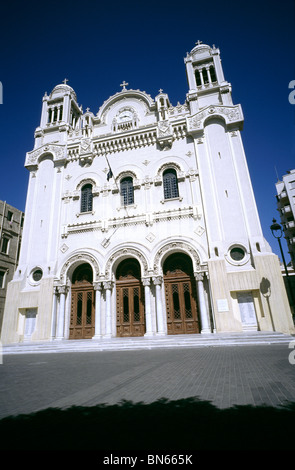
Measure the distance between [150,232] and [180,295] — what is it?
15.7 feet

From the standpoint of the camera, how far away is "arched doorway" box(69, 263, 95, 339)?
17.9 metres

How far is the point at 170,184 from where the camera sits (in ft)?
64.6

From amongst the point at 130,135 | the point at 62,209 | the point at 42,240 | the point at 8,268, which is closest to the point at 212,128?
the point at 130,135

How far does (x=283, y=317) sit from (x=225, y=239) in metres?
5.53

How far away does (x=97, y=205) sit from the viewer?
20406 mm

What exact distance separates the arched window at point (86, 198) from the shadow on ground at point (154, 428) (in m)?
18.1

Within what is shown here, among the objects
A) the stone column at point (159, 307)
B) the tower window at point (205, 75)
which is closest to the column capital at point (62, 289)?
the stone column at point (159, 307)

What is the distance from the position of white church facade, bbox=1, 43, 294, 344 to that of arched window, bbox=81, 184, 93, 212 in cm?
9

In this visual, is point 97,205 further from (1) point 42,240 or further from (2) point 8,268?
(2) point 8,268

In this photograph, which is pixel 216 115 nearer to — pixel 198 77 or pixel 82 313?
pixel 198 77

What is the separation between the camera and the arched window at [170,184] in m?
19.4

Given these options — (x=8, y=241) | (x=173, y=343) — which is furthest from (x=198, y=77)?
(x=8, y=241)

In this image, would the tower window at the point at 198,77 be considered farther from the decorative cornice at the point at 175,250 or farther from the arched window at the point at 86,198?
the decorative cornice at the point at 175,250

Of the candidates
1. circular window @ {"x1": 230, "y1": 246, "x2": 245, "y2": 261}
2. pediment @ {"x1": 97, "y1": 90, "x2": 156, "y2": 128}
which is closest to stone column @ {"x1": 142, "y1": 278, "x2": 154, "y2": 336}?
circular window @ {"x1": 230, "y1": 246, "x2": 245, "y2": 261}
